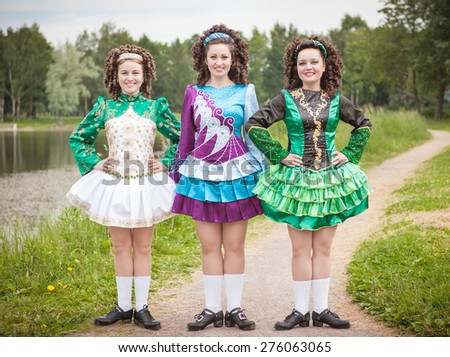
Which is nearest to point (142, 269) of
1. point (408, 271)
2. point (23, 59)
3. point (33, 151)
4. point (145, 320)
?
point (145, 320)

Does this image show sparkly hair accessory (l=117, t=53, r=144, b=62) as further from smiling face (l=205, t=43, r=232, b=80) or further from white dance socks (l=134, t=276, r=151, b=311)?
white dance socks (l=134, t=276, r=151, b=311)

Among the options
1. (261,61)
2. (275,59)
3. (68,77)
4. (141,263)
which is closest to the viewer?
(141,263)

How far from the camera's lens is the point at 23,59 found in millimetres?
18453

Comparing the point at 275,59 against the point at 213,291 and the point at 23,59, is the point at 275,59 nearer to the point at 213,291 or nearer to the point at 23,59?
the point at 23,59

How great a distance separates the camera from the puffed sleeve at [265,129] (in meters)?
3.47

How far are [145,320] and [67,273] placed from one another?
1299 millimetres

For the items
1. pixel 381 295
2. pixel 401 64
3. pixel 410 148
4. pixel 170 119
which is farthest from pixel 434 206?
pixel 401 64

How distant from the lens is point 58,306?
4.09 metres

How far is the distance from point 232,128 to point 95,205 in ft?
3.17

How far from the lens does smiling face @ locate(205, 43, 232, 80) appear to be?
3568 millimetres

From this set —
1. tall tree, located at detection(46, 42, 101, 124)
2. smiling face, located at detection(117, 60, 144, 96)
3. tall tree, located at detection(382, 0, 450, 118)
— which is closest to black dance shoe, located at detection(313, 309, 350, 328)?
smiling face, located at detection(117, 60, 144, 96)

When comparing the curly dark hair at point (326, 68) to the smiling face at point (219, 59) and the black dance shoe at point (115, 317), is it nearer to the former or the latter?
the smiling face at point (219, 59)

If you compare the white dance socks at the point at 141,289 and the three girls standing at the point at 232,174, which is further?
the white dance socks at the point at 141,289

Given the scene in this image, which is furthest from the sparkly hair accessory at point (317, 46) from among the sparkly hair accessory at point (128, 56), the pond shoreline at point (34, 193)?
the pond shoreline at point (34, 193)
